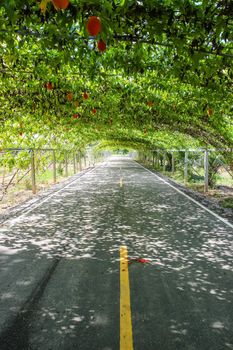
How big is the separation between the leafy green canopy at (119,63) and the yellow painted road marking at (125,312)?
347 centimetres

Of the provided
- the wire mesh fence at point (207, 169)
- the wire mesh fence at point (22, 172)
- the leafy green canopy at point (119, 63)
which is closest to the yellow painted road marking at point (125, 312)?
the leafy green canopy at point (119, 63)

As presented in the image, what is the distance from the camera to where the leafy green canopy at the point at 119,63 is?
4660 millimetres

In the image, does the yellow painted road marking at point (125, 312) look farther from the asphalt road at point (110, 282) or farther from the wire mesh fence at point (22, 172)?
the wire mesh fence at point (22, 172)

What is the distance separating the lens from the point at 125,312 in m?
4.21

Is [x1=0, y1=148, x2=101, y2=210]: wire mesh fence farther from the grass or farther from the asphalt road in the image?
the grass

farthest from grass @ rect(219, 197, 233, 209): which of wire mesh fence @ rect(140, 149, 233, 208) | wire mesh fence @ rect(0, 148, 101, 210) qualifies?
wire mesh fence @ rect(0, 148, 101, 210)

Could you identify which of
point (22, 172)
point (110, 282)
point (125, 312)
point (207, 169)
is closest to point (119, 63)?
point (110, 282)

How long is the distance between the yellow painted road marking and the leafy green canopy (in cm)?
347

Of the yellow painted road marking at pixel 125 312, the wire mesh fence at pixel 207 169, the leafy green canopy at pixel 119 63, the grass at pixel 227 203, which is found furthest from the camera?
the wire mesh fence at pixel 207 169

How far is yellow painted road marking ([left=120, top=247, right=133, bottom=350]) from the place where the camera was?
141 inches

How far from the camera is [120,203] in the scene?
12812 mm

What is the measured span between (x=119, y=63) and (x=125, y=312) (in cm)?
537

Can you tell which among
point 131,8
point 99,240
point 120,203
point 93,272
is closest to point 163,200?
point 120,203

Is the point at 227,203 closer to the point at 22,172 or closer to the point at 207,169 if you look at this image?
the point at 207,169
